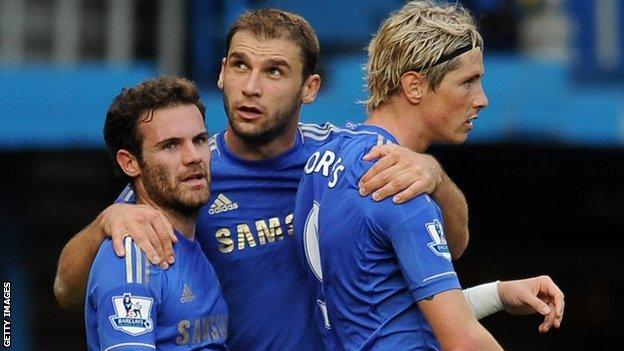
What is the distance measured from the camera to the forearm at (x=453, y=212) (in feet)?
15.7

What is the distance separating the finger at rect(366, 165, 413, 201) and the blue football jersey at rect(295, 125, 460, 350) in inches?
1.1

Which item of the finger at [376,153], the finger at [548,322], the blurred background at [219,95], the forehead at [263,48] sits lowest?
the blurred background at [219,95]

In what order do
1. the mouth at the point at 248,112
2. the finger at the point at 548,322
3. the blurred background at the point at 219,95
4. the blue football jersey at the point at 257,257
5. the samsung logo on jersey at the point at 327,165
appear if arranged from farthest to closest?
the blurred background at the point at 219,95
the blue football jersey at the point at 257,257
the mouth at the point at 248,112
the samsung logo on jersey at the point at 327,165
the finger at the point at 548,322

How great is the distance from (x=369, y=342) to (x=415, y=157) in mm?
621

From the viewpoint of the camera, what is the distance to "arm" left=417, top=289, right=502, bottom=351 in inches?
167

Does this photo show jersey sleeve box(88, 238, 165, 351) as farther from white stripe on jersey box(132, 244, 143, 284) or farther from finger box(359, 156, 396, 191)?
finger box(359, 156, 396, 191)

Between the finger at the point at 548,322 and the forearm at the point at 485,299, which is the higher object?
the finger at the point at 548,322

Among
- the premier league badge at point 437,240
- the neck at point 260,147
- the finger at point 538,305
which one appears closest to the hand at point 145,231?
the neck at point 260,147

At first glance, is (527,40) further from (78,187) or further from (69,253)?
(69,253)

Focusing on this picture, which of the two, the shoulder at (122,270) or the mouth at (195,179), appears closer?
the shoulder at (122,270)

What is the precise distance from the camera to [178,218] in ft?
15.4

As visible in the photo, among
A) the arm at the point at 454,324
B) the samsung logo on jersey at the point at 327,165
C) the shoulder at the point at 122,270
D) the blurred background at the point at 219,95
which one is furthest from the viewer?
the blurred background at the point at 219,95

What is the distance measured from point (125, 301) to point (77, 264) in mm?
644

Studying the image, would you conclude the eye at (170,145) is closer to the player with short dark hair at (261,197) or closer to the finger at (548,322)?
the player with short dark hair at (261,197)
